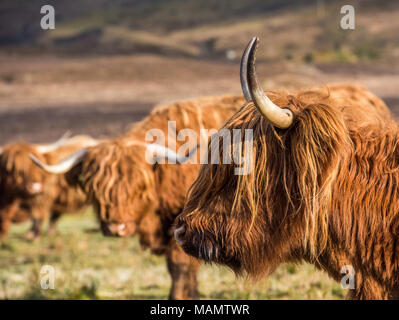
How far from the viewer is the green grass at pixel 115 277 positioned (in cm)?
563

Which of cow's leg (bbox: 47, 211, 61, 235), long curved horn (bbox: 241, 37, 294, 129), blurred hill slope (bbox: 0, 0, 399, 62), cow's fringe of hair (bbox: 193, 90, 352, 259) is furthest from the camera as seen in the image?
blurred hill slope (bbox: 0, 0, 399, 62)

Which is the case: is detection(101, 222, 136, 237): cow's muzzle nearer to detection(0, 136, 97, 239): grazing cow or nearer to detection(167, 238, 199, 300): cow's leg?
detection(167, 238, 199, 300): cow's leg

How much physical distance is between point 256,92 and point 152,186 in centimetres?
318

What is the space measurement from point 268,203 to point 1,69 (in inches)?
1112

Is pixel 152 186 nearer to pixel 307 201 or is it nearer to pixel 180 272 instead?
pixel 180 272

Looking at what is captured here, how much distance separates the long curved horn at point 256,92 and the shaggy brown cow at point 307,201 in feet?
0.04

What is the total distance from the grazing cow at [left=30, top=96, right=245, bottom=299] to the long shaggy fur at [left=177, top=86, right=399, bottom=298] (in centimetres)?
263

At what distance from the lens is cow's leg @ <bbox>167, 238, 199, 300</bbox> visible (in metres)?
5.27

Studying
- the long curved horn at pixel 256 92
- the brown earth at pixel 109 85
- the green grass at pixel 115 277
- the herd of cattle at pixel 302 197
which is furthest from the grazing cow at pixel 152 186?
the brown earth at pixel 109 85

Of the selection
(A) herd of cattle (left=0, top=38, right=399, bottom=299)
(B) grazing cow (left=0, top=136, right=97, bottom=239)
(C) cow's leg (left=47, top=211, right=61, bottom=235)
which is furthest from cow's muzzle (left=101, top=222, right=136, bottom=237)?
(C) cow's leg (left=47, top=211, right=61, bottom=235)

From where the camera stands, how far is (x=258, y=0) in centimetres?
4919

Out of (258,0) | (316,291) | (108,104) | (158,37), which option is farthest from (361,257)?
(258,0)

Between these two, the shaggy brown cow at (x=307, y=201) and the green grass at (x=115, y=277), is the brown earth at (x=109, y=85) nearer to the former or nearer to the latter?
the green grass at (x=115, y=277)

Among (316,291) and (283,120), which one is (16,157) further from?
(283,120)
